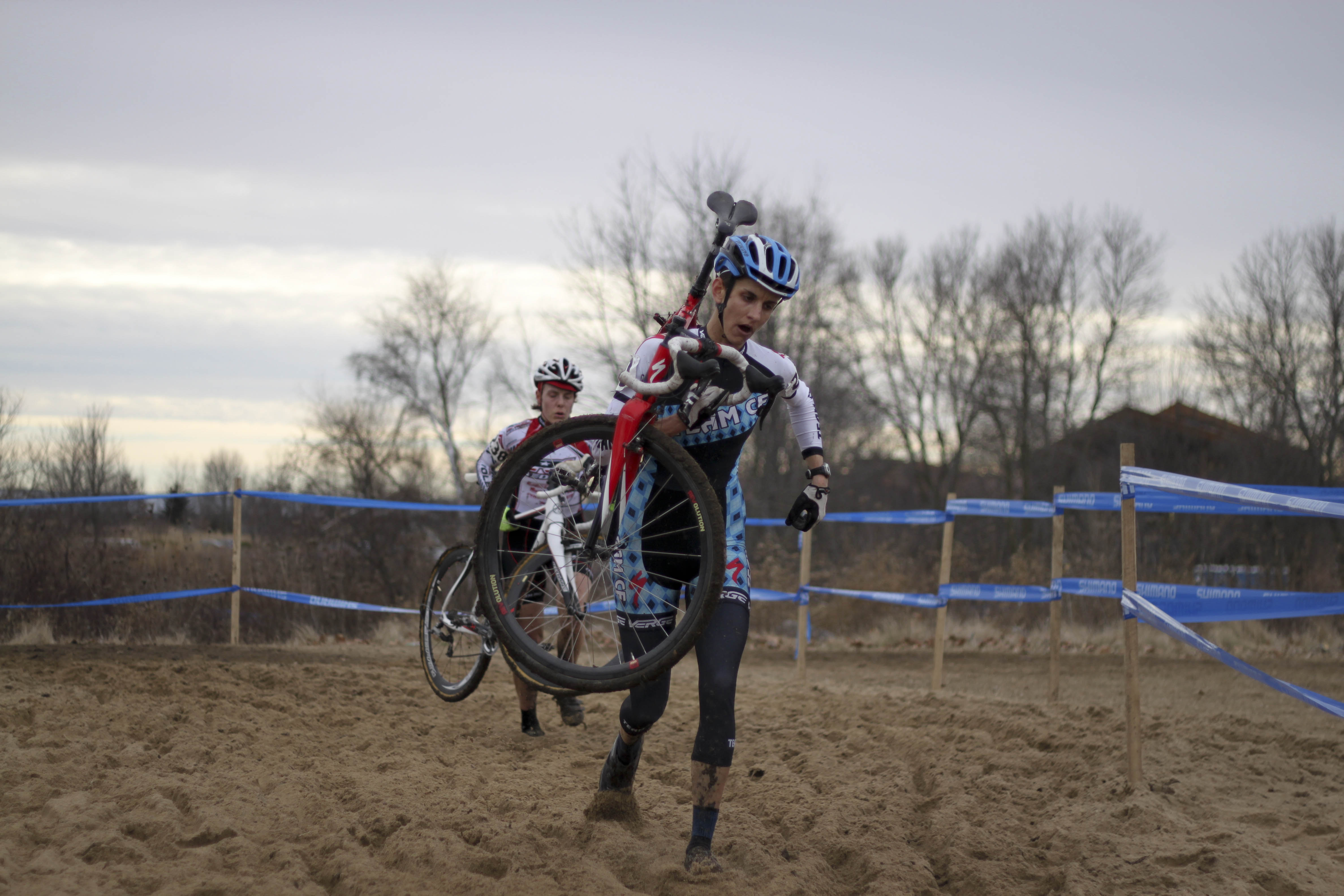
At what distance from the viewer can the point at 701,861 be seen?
3469mm

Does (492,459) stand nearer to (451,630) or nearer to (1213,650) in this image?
(451,630)

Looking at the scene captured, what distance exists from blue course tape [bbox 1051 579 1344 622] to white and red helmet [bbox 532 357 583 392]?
355 centimetres

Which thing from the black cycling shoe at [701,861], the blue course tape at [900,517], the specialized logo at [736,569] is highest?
the blue course tape at [900,517]

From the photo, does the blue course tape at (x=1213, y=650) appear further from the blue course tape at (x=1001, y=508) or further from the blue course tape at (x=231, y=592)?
the blue course tape at (x=231, y=592)

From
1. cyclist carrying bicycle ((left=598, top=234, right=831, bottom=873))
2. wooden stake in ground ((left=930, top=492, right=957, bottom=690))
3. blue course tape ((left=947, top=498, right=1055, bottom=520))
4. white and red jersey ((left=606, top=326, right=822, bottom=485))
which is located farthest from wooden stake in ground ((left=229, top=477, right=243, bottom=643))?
white and red jersey ((left=606, top=326, right=822, bottom=485))

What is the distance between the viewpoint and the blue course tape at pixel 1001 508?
855 cm

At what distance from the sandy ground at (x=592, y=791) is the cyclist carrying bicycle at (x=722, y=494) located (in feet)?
1.41

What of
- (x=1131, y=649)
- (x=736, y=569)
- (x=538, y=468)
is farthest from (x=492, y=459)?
(x=1131, y=649)

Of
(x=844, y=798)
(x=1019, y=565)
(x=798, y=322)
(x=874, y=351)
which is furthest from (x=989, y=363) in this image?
(x=844, y=798)

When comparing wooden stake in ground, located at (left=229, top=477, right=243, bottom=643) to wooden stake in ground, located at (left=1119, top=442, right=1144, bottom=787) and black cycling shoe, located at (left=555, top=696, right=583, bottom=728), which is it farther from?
wooden stake in ground, located at (left=1119, top=442, right=1144, bottom=787)

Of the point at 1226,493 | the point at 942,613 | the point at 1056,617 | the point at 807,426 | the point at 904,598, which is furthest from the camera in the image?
the point at 904,598

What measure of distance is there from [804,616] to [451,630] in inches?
174

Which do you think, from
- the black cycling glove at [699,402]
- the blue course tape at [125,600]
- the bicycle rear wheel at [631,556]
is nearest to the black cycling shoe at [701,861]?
the bicycle rear wheel at [631,556]

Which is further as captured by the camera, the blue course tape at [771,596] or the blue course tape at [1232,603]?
the blue course tape at [771,596]
